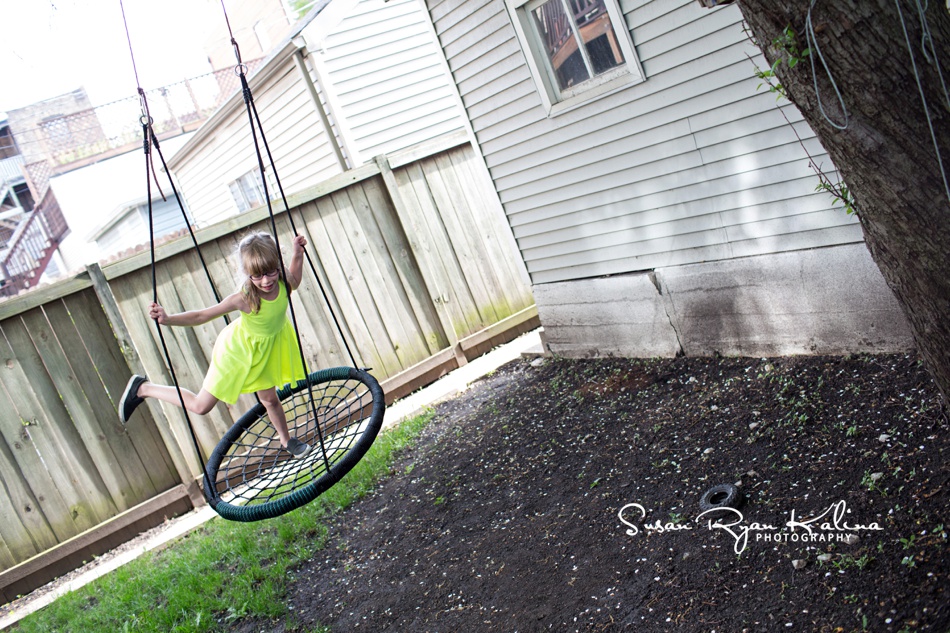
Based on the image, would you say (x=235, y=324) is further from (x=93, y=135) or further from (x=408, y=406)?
(x=93, y=135)

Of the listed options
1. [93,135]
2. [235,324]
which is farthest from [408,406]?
[93,135]

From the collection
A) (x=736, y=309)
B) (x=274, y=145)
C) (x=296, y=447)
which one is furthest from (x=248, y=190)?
(x=736, y=309)

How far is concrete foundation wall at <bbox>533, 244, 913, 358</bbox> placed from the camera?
14.1 ft

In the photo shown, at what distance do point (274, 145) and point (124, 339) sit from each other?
220 inches

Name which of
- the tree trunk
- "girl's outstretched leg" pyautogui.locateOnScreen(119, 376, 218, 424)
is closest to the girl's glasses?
"girl's outstretched leg" pyautogui.locateOnScreen(119, 376, 218, 424)

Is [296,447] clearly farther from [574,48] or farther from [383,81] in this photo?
[383,81]

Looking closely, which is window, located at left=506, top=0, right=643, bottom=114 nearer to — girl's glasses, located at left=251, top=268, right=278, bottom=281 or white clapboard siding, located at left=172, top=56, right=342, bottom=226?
girl's glasses, located at left=251, top=268, right=278, bottom=281

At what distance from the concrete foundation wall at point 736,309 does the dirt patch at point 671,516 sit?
0.14m

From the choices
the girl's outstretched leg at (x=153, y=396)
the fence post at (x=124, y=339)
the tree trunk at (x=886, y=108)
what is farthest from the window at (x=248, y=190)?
the tree trunk at (x=886, y=108)

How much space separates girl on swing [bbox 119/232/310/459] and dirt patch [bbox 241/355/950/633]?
0.86 meters

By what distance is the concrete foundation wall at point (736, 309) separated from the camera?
4.30m

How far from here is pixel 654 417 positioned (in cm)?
460

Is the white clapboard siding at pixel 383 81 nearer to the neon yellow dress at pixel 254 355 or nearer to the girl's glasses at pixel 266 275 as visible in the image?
the neon yellow dress at pixel 254 355

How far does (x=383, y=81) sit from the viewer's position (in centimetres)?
900
